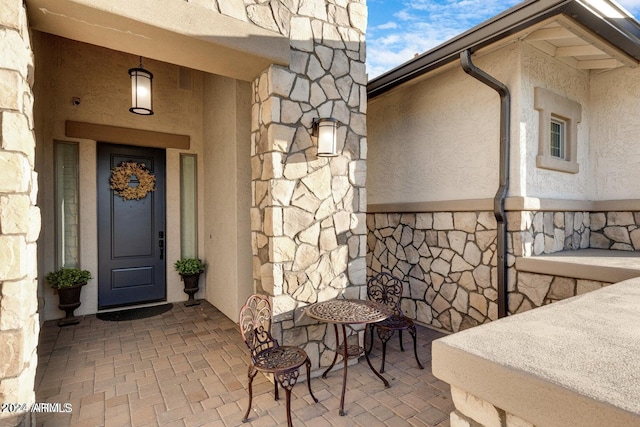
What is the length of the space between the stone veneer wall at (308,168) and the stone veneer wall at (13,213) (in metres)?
1.47

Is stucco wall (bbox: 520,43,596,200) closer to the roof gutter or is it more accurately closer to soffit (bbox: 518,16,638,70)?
soffit (bbox: 518,16,638,70)

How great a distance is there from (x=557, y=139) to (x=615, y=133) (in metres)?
0.76

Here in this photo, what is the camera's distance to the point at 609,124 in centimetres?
420

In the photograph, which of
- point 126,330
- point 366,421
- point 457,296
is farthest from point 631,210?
point 126,330

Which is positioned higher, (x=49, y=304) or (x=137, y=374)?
(x=49, y=304)

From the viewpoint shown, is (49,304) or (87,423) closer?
(87,423)

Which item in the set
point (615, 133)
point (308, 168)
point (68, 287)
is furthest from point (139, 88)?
point (615, 133)

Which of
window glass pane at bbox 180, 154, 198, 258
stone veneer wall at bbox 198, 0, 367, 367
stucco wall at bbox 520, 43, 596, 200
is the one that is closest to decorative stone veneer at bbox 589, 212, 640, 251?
stucco wall at bbox 520, 43, 596, 200

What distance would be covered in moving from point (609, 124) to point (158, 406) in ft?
19.3

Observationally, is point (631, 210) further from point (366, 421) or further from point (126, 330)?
point (126, 330)

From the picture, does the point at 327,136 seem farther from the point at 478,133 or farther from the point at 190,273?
the point at 190,273

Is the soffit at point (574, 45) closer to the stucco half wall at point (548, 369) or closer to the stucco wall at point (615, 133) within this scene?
the stucco wall at point (615, 133)

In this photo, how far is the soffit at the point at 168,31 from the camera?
2.23 meters

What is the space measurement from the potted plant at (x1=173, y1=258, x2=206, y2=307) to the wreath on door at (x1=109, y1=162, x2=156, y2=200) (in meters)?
1.25
